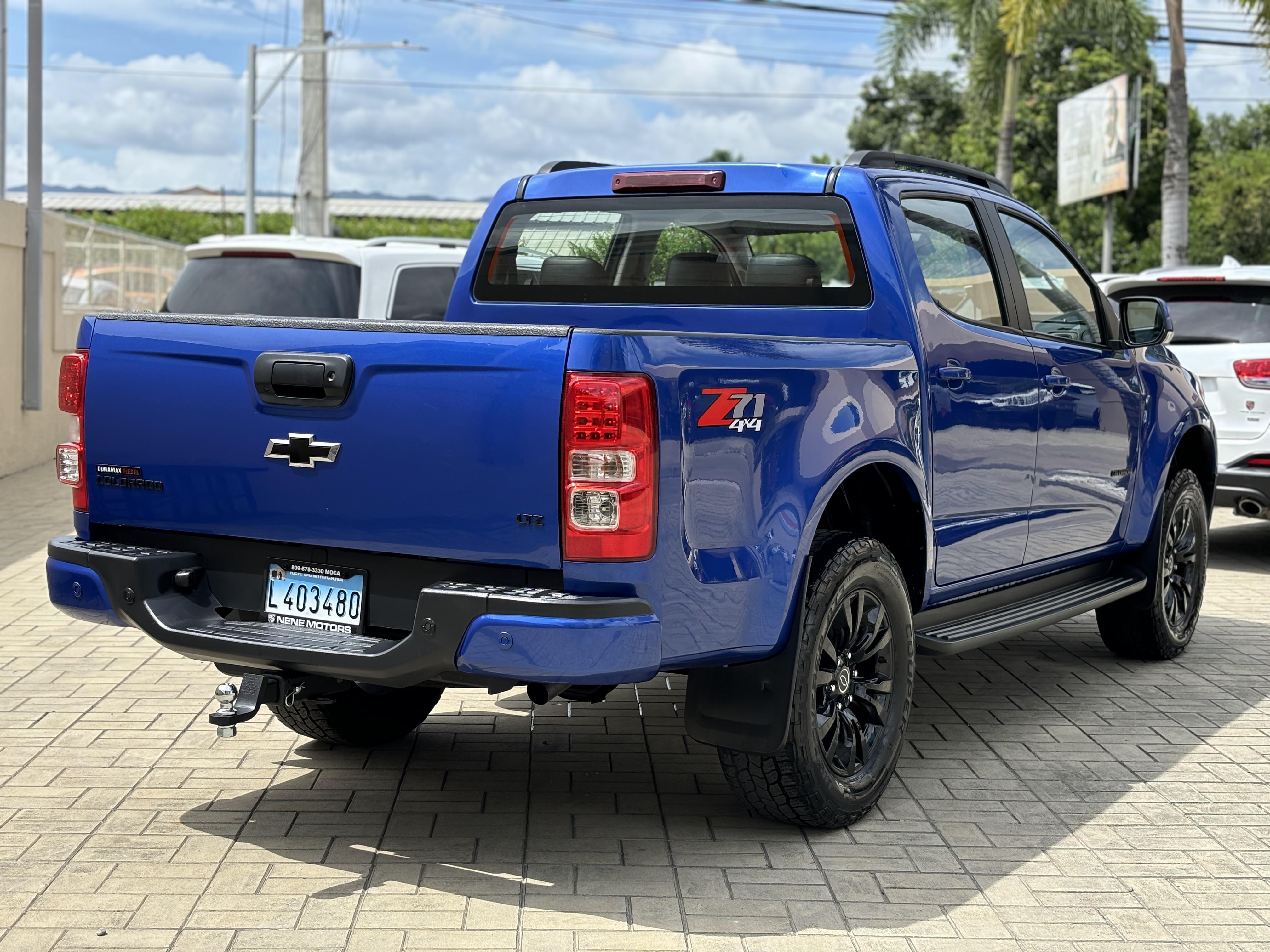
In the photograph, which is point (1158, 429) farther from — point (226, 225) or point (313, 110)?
point (226, 225)

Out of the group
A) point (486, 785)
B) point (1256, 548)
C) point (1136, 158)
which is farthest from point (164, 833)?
point (1136, 158)

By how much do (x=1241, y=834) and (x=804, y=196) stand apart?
2.56 meters

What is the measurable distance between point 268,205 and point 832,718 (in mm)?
77363

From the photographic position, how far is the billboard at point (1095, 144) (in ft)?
109

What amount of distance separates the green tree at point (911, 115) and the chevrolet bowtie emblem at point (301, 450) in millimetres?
49452

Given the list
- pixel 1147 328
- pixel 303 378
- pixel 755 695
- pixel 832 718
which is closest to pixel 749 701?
pixel 755 695

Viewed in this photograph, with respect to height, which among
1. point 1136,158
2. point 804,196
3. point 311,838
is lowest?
point 311,838

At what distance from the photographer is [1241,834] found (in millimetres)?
4914

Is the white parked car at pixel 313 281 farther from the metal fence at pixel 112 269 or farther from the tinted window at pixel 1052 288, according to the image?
the tinted window at pixel 1052 288

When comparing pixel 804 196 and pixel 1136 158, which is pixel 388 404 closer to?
pixel 804 196

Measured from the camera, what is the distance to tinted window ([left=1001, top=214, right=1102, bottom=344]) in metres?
6.23

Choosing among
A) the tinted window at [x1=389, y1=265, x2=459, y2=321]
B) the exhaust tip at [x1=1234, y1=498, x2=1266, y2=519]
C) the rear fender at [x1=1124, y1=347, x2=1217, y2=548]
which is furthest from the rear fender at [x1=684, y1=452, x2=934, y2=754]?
the tinted window at [x1=389, y1=265, x2=459, y2=321]

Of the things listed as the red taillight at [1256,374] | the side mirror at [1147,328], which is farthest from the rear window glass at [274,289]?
the red taillight at [1256,374]

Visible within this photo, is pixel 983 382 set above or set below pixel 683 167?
below
